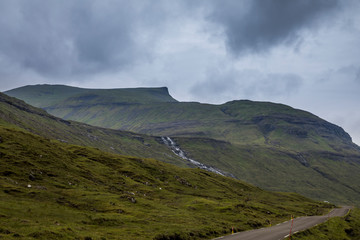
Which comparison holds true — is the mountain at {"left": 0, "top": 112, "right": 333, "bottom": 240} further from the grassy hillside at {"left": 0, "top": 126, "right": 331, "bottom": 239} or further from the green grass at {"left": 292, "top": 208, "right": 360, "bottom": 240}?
the green grass at {"left": 292, "top": 208, "right": 360, "bottom": 240}

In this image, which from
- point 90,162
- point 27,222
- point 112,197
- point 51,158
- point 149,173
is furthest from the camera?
point 149,173

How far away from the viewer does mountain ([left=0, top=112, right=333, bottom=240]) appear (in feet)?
152

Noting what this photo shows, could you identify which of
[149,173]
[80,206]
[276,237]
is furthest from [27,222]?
[149,173]

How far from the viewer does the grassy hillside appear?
46312 mm

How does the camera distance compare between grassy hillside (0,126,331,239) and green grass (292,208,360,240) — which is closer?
grassy hillside (0,126,331,239)

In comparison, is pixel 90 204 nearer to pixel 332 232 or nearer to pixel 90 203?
pixel 90 203

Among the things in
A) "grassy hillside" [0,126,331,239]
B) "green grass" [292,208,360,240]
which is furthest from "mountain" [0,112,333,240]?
"green grass" [292,208,360,240]

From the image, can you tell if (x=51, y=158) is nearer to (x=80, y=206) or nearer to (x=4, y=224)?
(x=80, y=206)

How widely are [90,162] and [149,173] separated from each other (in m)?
27.3

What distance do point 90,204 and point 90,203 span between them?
0.65m

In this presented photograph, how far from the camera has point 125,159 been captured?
14375cm

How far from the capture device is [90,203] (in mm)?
67562

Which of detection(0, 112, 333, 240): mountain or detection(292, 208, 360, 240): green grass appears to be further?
detection(292, 208, 360, 240): green grass

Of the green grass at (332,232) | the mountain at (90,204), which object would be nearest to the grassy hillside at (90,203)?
the mountain at (90,204)
